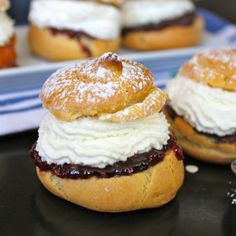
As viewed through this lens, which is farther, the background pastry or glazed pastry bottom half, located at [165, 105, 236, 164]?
the background pastry

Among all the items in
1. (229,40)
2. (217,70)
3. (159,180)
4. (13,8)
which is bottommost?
(13,8)

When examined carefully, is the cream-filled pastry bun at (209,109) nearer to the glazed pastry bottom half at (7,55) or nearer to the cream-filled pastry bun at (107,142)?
the cream-filled pastry bun at (107,142)

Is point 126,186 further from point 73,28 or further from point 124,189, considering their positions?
point 73,28

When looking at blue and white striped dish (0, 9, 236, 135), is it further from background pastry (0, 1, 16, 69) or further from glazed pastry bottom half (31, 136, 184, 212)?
glazed pastry bottom half (31, 136, 184, 212)

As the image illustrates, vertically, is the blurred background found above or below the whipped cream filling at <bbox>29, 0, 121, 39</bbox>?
below

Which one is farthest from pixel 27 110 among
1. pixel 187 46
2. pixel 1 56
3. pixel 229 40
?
pixel 229 40

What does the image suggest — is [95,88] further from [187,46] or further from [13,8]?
[13,8]

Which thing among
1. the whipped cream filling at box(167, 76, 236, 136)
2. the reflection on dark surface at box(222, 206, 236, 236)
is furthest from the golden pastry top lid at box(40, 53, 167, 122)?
the reflection on dark surface at box(222, 206, 236, 236)
